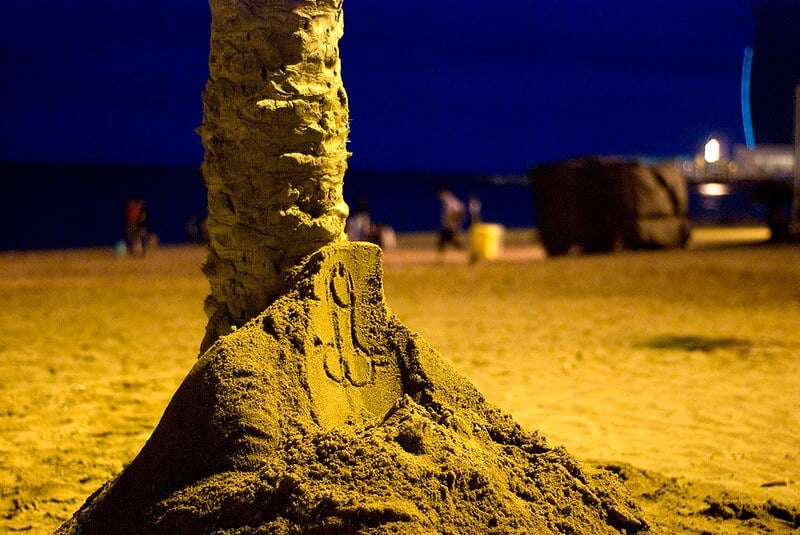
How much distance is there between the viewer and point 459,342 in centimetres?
962

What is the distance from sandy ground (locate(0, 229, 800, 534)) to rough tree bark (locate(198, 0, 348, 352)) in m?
1.78

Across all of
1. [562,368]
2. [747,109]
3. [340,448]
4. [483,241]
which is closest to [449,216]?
[483,241]

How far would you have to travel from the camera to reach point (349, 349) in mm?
3715

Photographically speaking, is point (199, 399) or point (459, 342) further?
point (459, 342)

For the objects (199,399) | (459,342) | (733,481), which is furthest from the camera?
(459,342)

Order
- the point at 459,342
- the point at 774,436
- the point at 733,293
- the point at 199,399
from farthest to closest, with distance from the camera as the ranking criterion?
the point at 733,293 → the point at 459,342 → the point at 774,436 → the point at 199,399

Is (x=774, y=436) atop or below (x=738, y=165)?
below

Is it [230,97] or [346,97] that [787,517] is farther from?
[230,97]

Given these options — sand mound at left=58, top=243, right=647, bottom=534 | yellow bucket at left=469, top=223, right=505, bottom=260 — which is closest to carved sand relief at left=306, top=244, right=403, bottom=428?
sand mound at left=58, top=243, right=647, bottom=534

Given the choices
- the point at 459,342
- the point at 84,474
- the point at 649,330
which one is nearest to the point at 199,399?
the point at 84,474

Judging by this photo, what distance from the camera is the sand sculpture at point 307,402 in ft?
10.0

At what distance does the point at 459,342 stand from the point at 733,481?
4887 millimetres

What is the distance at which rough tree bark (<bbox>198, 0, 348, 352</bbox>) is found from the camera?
12.2 ft

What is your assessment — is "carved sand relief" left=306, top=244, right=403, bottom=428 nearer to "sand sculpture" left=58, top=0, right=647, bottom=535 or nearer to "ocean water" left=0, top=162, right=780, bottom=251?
"sand sculpture" left=58, top=0, right=647, bottom=535
